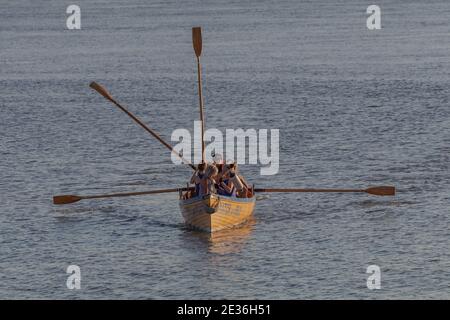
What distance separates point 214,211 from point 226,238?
1.55 metres

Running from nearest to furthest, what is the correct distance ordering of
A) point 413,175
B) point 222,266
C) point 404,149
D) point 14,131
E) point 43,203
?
point 222,266 < point 43,203 < point 413,175 < point 404,149 < point 14,131

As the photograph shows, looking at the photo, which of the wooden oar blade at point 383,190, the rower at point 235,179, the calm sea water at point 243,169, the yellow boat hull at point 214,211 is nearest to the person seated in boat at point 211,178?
the yellow boat hull at point 214,211

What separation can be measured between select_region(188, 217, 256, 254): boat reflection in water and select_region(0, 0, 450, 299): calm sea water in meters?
0.13

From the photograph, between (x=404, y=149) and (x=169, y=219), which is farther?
(x=404, y=149)

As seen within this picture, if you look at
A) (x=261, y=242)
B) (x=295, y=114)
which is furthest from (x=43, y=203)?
(x=295, y=114)

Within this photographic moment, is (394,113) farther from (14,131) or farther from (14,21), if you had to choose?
(14,21)

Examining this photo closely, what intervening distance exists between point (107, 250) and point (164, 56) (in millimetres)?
74644

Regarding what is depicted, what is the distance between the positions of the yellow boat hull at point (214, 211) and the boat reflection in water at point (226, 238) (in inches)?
9.1

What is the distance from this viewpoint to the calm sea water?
41031mm

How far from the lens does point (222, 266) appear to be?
137ft

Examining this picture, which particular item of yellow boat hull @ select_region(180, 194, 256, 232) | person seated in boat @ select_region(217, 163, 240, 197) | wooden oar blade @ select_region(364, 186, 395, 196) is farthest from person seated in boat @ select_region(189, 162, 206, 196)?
wooden oar blade @ select_region(364, 186, 395, 196)

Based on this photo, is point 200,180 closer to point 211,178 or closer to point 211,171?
point 211,178

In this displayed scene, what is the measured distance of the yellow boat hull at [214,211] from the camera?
145 feet

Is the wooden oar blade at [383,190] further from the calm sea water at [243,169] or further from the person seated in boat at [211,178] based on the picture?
the person seated in boat at [211,178]
